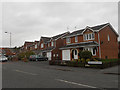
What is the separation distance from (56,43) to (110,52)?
16.4m

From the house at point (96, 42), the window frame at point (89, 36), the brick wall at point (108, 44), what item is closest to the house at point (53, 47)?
the house at point (96, 42)

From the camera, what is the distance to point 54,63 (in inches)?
861

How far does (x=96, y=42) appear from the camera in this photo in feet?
81.3

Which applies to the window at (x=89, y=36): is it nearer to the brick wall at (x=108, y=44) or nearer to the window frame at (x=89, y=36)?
the window frame at (x=89, y=36)

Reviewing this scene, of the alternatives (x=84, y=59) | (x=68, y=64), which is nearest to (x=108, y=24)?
(x=84, y=59)

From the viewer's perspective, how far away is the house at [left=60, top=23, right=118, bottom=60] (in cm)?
2480

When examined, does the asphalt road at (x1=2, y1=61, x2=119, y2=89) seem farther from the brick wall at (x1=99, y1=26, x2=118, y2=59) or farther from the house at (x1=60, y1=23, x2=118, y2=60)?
the brick wall at (x1=99, y1=26, x2=118, y2=59)

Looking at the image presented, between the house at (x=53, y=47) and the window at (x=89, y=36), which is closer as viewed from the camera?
the window at (x=89, y=36)

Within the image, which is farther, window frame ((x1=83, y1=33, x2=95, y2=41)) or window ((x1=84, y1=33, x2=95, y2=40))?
window ((x1=84, y1=33, x2=95, y2=40))

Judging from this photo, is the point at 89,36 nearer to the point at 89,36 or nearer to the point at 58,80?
the point at 89,36

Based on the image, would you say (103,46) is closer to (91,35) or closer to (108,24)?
(91,35)

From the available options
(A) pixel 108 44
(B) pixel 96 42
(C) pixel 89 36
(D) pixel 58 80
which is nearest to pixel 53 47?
(C) pixel 89 36

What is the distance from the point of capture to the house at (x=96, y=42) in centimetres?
2480

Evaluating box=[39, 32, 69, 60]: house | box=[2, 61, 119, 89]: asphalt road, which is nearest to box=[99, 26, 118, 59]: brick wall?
box=[39, 32, 69, 60]: house
